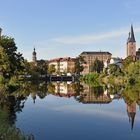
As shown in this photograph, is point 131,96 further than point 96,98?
No

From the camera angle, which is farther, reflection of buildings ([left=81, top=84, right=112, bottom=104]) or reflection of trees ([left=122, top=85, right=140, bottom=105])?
reflection of buildings ([left=81, top=84, right=112, bottom=104])

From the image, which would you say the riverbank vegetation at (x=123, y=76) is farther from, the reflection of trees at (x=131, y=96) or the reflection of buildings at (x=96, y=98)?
the reflection of trees at (x=131, y=96)

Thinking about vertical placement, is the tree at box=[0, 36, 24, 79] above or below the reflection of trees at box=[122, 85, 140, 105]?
above

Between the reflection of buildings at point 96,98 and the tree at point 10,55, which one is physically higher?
the tree at point 10,55

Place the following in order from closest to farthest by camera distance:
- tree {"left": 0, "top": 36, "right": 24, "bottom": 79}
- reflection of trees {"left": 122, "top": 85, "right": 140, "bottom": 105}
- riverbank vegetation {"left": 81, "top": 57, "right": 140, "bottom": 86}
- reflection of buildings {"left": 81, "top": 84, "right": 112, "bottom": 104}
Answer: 1. reflection of trees {"left": 122, "top": 85, "right": 140, "bottom": 105}
2. reflection of buildings {"left": 81, "top": 84, "right": 112, "bottom": 104}
3. tree {"left": 0, "top": 36, "right": 24, "bottom": 79}
4. riverbank vegetation {"left": 81, "top": 57, "right": 140, "bottom": 86}

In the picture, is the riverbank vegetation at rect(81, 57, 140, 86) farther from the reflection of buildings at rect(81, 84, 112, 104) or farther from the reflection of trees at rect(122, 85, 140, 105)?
the reflection of trees at rect(122, 85, 140, 105)

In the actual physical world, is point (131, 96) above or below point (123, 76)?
below

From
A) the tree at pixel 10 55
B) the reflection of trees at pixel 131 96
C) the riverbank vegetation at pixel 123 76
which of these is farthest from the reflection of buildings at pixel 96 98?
the riverbank vegetation at pixel 123 76

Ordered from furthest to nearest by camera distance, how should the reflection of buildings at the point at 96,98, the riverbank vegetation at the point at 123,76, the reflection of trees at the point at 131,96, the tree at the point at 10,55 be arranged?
the riverbank vegetation at the point at 123,76
the tree at the point at 10,55
the reflection of buildings at the point at 96,98
the reflection of trees at the point at 131,96

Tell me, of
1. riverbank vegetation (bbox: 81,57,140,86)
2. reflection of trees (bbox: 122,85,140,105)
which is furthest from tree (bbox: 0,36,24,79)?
riverbank vegetation (bbox: 81,57,140,86)

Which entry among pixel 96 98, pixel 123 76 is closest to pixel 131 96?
pixel 96 98

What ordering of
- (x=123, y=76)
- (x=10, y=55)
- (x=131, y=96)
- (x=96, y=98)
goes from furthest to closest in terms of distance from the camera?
1. (x=123, y=76)
2. (x=10, y=55)
3. (x=96, y=98)
4. (x=131, y=96)

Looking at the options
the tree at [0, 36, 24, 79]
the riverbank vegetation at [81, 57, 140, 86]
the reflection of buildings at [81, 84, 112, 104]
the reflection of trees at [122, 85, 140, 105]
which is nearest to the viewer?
the reflection of trees at [122, 85, 140, 105]

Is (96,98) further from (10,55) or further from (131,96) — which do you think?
(10,55)
